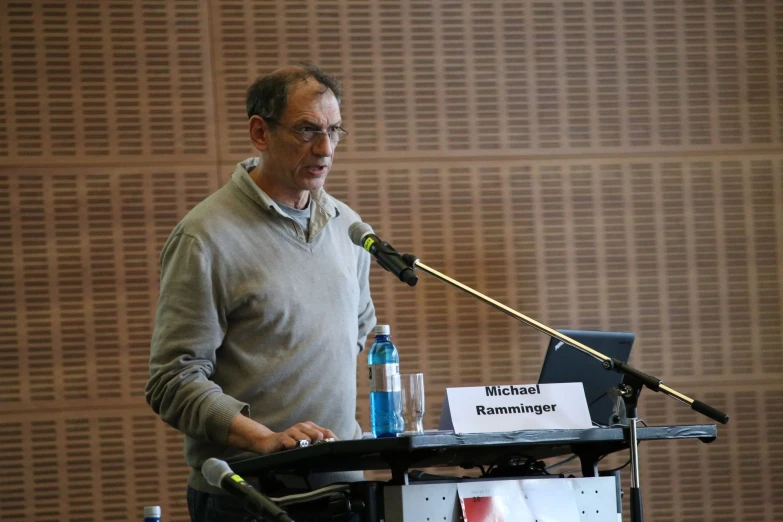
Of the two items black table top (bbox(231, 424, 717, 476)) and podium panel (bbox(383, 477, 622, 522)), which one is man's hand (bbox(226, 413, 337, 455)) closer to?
black table top (bbox(231, 424, 717, 476))

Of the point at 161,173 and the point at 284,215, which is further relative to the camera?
the point at 161,173

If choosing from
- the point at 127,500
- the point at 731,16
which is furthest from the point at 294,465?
the point at 731,16

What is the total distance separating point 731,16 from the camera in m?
4.70

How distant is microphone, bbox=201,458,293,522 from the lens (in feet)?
4.90

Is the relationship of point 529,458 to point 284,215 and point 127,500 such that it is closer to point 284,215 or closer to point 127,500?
point 284,215

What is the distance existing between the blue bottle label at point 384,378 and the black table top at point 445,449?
0.17m

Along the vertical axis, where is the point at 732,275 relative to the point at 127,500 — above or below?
above

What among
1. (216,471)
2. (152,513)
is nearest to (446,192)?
(152,513)

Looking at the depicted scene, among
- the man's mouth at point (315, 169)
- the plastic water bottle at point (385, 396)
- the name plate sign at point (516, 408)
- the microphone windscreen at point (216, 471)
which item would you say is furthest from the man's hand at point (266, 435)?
the man's mouth at point (315, 169)

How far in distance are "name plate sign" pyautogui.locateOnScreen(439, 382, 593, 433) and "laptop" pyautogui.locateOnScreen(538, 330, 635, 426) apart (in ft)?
1.19

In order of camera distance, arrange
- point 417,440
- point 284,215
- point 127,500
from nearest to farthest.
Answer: point 417,440
point 284,215
point 127,500

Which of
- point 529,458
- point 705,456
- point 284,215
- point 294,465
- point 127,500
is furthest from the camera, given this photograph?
point 705,456

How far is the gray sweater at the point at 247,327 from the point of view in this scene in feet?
8.33

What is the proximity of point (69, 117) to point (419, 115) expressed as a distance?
1.46m
